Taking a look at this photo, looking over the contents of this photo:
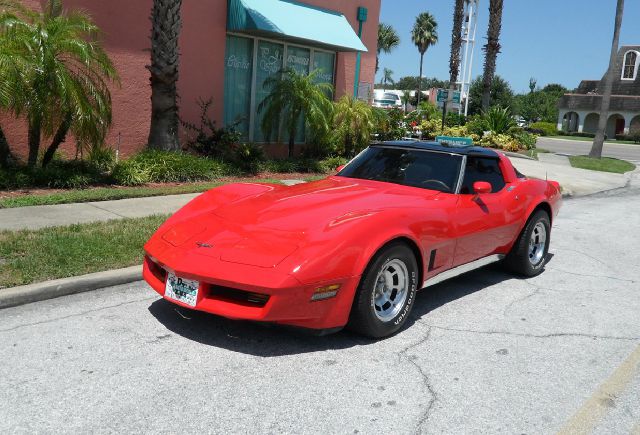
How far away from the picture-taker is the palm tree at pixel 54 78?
8.09 meters

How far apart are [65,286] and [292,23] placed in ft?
31.2

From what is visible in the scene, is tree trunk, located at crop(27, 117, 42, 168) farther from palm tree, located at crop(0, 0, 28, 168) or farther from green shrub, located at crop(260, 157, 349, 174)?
green shrub, located at crop(260, 157, 349, 174)

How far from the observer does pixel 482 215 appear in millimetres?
5270

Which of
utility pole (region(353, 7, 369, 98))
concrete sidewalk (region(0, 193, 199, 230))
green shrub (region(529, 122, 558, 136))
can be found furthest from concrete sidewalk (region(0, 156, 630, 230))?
green shrub (region(529, 122, 558, 136))

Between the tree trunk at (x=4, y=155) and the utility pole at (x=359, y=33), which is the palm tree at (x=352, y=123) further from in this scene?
the tree trunk at (x=4, y=155)

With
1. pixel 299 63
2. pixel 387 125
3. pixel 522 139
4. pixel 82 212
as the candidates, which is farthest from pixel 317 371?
pixel 522 139

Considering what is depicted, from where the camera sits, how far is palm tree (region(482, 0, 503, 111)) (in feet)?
92.8

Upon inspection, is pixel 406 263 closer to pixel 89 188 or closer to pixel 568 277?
pixel 568 277

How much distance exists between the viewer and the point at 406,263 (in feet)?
14.4

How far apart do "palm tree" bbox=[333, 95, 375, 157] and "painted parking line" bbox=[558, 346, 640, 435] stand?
10.3m

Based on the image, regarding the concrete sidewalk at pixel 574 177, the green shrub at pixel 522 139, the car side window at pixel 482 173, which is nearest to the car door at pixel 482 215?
the car side window at pixel 482 173

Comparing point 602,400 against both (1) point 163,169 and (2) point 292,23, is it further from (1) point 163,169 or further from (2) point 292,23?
(2) point 292,23

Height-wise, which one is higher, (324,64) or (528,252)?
(324,64)

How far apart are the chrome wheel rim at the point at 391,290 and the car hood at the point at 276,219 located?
448 millimetres
